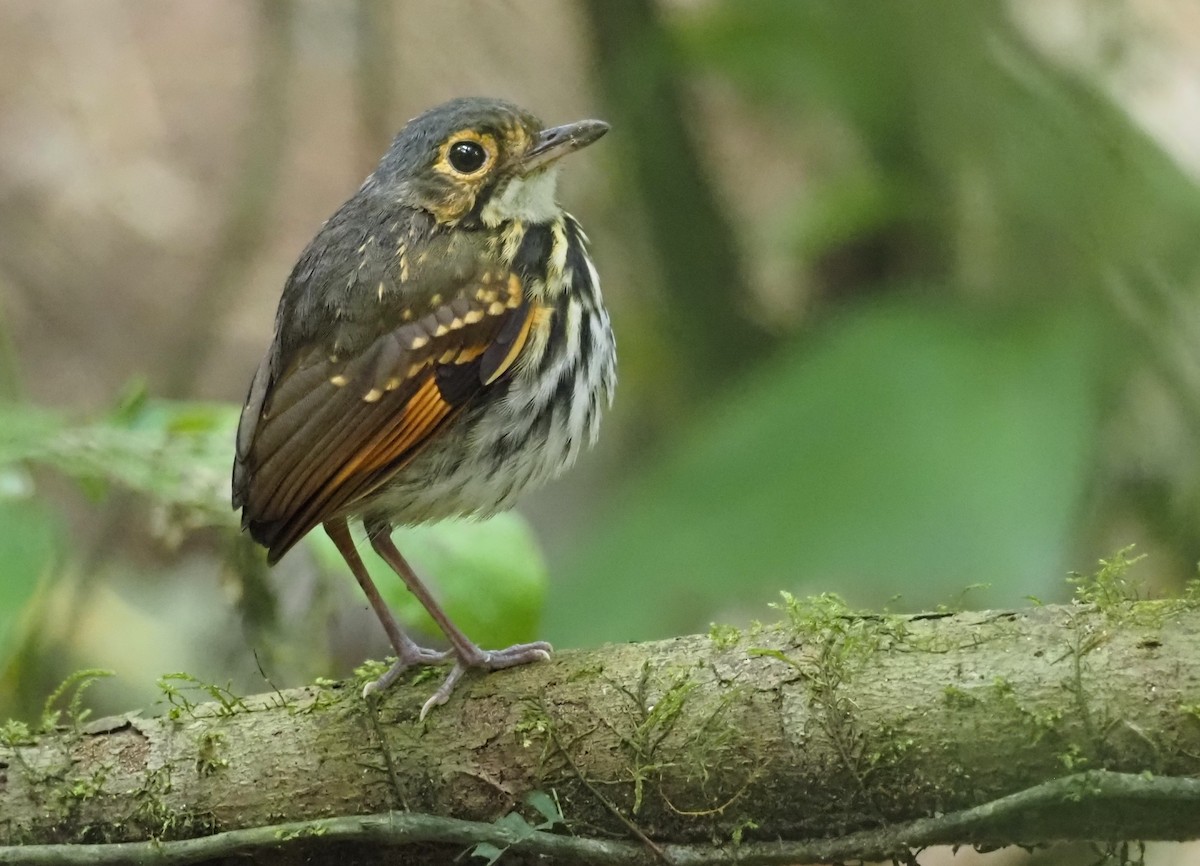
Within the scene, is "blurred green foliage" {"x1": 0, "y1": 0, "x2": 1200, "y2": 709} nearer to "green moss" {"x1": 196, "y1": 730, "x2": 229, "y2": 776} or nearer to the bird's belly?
the bird's belly

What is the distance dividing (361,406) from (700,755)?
0.84 meters

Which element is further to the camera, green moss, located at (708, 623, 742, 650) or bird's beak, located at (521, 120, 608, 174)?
bird's beak, located at (521, 120, 608, 174)

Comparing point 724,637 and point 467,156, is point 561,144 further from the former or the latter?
point 724,637

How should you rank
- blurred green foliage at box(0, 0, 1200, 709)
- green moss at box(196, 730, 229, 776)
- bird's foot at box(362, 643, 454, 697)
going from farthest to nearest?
blurred green foliage at box(0, 0, 1200, 709), bird's foot at box(362, 643, 454, 697), green moss at box(196, 730, 229, 776)

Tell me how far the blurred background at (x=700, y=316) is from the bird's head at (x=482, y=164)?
1.99ft

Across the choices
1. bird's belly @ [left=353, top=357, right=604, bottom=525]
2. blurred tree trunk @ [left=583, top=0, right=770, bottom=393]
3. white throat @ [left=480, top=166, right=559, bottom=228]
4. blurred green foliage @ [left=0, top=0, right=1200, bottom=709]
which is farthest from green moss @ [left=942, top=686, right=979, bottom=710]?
blurred tree trunk @ [left=583, top=0, right=770, bottom=393]

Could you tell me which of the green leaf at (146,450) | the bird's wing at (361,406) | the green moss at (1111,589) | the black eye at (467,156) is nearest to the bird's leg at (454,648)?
the bird's wing at (361,406)

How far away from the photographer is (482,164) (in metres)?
2.63

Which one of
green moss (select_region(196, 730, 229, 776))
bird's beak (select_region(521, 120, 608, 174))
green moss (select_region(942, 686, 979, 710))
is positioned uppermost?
bird's beak (select_region(521, 120, 608, 174))

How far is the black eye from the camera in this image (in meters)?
2.63

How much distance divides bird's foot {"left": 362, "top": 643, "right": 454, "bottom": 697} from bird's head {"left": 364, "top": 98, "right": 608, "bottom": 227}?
2.59 ft

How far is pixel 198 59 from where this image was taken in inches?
269

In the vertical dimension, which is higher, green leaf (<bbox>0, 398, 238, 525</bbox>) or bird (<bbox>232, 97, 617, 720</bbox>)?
green leaf (<bbox>0, 398, 238, 525</bbox>)

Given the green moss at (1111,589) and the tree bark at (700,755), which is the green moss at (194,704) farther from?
the green moss at (1111,589)
